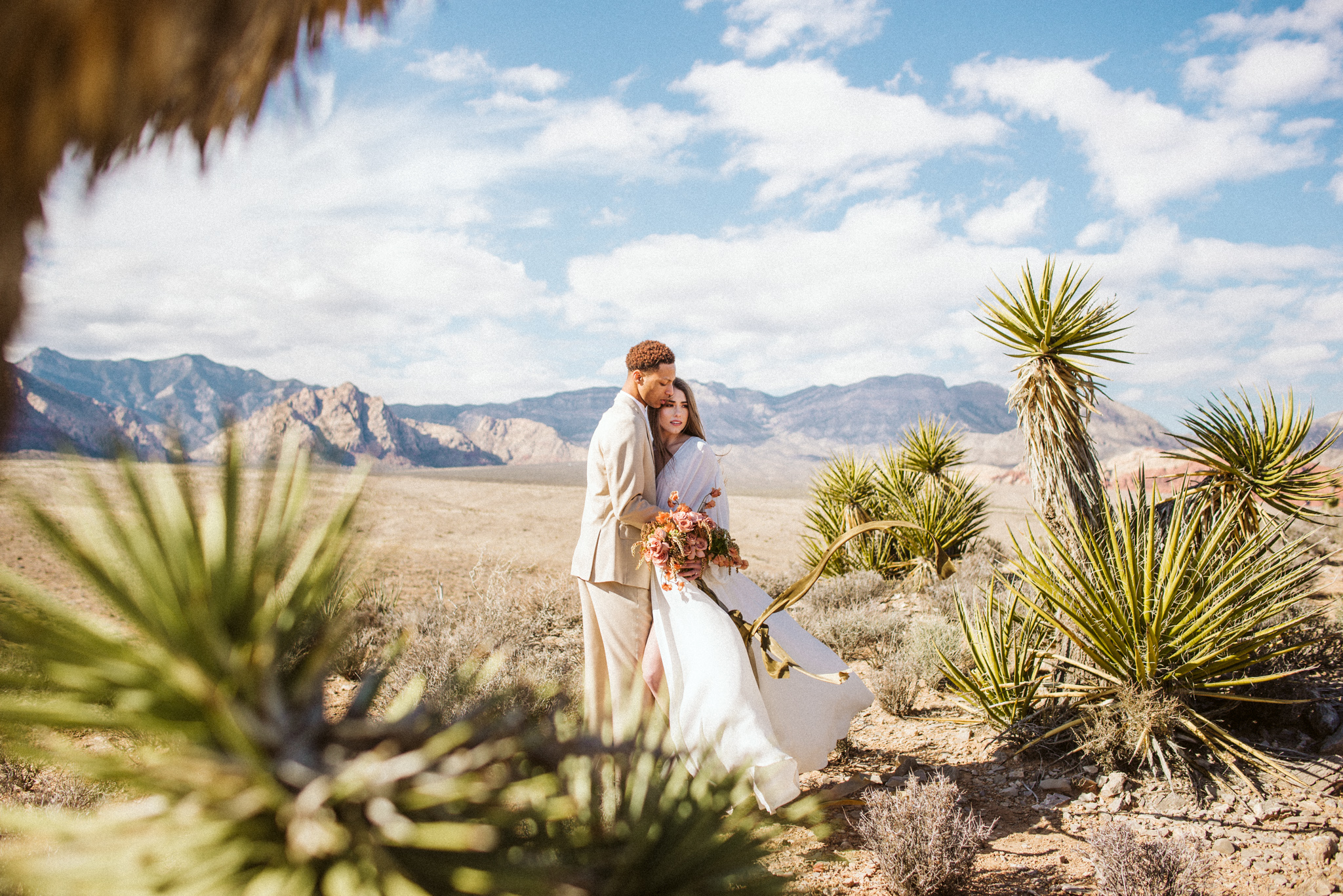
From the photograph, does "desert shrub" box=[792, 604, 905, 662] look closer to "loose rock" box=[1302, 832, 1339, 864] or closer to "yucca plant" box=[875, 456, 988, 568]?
"yucca plant" box=[875, 456, 988, 568]

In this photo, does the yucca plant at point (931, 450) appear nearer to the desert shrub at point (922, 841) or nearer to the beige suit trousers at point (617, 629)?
the desert shrub at point (922, 841)

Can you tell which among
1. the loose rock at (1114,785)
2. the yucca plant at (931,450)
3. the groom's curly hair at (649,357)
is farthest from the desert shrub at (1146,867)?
the yucca plant at (931,450)

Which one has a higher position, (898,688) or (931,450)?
(931,450)

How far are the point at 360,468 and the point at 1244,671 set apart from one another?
Result: 224 inches

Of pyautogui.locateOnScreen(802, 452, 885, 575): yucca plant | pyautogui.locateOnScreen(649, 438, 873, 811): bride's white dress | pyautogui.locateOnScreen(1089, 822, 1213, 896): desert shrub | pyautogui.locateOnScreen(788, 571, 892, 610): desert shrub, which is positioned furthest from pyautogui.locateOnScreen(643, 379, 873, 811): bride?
pyautogui.locateOnScreen(802, 452, 885, 575): yucca plant

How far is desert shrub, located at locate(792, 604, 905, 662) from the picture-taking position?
7.64 metres

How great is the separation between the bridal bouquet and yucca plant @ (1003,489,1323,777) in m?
1.81

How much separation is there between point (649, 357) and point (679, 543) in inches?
43.6

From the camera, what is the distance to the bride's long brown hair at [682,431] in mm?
4289

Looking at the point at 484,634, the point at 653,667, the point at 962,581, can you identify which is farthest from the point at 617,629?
the point at 962,581

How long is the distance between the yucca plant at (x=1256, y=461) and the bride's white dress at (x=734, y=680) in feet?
12.4

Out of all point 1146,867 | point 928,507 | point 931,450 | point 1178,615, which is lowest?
point 1146,867

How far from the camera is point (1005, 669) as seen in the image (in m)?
5.06

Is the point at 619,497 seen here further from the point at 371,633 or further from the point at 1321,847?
the point at 371,633
